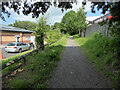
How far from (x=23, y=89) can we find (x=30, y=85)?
0.86 feet

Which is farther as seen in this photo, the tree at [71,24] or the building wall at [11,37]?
the tree at [71,24]

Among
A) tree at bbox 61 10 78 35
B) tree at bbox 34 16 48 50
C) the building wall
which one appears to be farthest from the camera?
tree at bbox 61 10 78 35

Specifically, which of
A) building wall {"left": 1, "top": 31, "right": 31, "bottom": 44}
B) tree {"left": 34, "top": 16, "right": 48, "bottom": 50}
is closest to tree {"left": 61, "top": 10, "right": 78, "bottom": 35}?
building wall {"left": 1, "top": 31, "right": 31, "bottom": 44}

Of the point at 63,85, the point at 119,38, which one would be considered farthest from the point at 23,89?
the point at 119,38

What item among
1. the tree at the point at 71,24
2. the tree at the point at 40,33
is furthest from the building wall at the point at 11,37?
the tree at the point at 71,24

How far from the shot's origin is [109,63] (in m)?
4.63

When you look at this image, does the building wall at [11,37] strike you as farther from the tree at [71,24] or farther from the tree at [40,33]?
the tree at [71,24]

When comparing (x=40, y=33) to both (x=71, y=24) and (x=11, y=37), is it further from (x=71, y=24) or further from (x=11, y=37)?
(x=71, y=24)

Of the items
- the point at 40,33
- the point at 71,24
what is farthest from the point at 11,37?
the point at 71,24

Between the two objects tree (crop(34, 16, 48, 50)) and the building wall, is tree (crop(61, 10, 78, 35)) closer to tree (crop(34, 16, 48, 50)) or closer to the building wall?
the building wall

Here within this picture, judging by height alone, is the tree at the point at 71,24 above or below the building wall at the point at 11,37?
above

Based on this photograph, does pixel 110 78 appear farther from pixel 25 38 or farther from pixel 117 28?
pixel 25 38

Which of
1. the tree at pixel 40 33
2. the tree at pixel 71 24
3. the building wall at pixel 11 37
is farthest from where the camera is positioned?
the tree at pixel 71 24

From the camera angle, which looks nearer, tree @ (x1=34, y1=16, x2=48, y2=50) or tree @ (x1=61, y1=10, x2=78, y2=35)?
tree @ (x1=34, y1=16, x2=48, y2=50)
